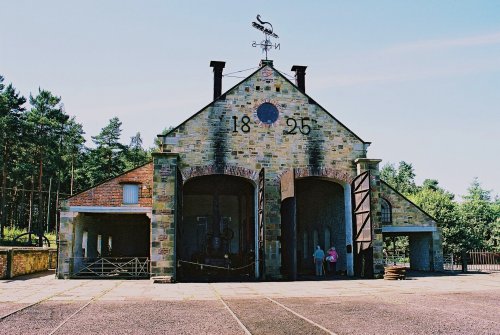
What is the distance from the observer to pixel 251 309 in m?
10.6

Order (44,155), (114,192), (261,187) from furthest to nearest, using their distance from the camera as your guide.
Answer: (44,155) < (114,192) < (261,187)

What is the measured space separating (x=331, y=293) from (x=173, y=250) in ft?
22.6

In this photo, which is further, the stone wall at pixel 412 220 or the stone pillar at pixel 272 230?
the stone wall at pixel 412 220

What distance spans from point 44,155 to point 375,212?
38.3 metres

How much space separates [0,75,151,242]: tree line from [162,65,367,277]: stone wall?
21496mm

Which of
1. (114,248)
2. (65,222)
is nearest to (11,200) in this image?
(114,248)

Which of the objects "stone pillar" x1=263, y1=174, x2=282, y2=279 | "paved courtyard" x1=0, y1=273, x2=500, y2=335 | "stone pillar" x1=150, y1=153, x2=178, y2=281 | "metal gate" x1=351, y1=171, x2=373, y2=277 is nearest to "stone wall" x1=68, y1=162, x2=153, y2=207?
"stone pillar" x1=150, y1=153, x2=178, y2=281

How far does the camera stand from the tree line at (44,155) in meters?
43.5

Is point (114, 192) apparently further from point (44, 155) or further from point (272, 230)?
point (44, 155)

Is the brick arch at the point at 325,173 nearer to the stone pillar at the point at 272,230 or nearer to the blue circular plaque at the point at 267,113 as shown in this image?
the stone pillar at the point at 272,230

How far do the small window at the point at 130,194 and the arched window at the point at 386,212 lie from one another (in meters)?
11.7

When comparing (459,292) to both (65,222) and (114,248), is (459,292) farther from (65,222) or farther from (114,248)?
(114,248)

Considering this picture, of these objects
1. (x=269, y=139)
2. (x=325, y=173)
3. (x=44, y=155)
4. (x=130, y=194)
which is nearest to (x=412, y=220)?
(x=325, y=173)

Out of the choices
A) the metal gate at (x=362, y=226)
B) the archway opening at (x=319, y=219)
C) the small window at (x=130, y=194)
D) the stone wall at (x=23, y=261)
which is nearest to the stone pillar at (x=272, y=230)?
the archway opening at (x=319, y=219)
